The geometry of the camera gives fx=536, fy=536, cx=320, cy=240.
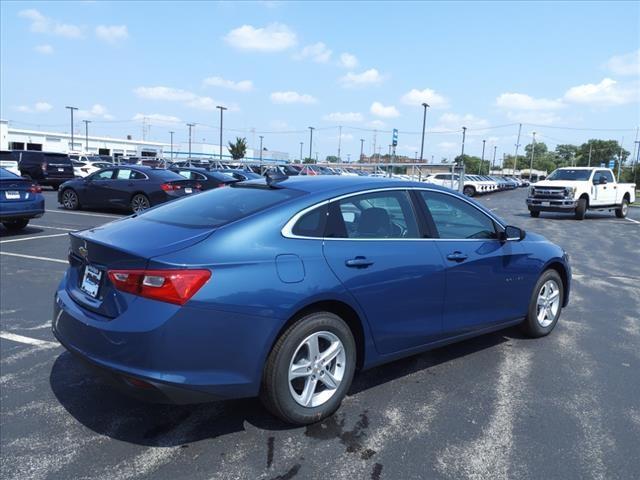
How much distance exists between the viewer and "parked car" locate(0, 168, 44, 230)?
10.5 meters

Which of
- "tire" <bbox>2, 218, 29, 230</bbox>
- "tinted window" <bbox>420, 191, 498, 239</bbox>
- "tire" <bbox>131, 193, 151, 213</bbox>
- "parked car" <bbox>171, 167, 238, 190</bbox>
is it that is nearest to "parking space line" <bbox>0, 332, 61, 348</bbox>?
"tinted window" <bbox>420, 191, 498, 239</bbox>

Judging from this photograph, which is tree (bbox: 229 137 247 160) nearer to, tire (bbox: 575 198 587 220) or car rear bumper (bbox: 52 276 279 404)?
tire (bbox: 575 198 587 220)

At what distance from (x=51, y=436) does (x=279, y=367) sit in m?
1.47

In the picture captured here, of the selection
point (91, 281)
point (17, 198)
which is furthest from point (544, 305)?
point (17, 198)

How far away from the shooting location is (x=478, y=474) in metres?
2.94

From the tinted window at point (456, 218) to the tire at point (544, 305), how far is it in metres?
0.91

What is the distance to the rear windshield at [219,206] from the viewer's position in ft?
11.4

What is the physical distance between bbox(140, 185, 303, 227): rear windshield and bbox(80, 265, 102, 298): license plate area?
0.56 meters

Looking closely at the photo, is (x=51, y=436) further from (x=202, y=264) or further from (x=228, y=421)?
Result: (x=202, y=264)

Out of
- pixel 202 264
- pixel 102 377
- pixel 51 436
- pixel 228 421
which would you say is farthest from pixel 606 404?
pixel 51 436

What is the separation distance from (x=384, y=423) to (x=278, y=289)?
3.92ft

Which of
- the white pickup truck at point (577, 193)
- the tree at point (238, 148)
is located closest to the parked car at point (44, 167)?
the white pickup truck at point (577, 193)

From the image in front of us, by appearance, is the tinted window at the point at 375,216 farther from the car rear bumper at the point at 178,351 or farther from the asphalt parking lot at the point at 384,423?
the asphalt parking lot at the point at 384,423

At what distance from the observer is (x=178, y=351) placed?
9.33 ft
